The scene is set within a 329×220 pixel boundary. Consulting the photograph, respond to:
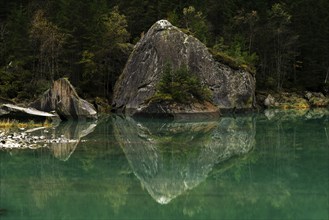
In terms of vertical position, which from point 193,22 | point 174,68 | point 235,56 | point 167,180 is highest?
point 193,22

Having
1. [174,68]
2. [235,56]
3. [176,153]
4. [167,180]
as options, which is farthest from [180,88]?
[167,180]

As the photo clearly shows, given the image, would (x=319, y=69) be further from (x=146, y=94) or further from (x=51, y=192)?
(x=51, y=192)

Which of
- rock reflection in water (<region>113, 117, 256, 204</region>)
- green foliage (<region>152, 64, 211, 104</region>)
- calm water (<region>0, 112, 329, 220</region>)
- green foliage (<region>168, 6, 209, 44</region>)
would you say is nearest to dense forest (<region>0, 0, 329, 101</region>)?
green foliage (<region>168, 6, 209, 44</region>)

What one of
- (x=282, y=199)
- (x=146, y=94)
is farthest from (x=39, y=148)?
(x=146, y=94)

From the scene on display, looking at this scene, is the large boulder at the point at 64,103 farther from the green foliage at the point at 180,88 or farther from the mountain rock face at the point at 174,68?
the mountain rock face at the point at 174,68

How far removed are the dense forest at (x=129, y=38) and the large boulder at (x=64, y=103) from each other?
1038 cm

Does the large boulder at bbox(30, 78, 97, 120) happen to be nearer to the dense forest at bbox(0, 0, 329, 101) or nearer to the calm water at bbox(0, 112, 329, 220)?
the dense forest at bbox(0, 0, 329, 101)

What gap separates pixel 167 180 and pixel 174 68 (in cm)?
3091

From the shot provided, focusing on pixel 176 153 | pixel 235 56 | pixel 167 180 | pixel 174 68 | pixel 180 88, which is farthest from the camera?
pixel 235 56

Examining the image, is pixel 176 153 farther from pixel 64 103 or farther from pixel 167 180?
pixel 64 103

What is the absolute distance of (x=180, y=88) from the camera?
3853cm

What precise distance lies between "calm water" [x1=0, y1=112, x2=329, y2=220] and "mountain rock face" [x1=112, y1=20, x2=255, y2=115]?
22821 millimetres

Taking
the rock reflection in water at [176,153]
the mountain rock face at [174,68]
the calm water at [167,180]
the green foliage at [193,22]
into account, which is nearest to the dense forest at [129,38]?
the green foliage at [193,22]

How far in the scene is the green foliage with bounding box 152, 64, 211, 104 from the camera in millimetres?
38125
